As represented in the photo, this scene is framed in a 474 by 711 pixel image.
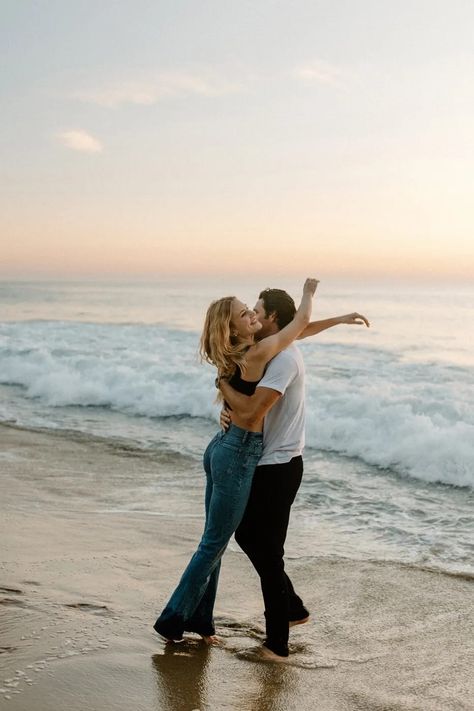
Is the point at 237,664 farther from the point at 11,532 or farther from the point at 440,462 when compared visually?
the point at 440,462

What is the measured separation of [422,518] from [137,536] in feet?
9.61

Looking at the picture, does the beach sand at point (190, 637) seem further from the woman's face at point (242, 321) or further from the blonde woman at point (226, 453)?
the woman's face at point (242, 321)

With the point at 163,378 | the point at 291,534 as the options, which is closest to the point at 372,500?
the point at 291,534

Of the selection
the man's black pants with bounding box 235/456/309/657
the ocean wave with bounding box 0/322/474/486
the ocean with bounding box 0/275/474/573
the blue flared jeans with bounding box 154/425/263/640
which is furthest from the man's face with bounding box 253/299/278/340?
the ocean wave with bounding box 0/322/474/486

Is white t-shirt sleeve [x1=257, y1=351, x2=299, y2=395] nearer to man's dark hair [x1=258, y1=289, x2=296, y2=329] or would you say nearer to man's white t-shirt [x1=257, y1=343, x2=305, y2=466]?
man's white t-shirt [x1=257, y1=343, x2=305, y2=466]

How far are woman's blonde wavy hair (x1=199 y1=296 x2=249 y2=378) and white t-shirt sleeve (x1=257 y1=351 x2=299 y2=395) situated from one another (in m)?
0.14

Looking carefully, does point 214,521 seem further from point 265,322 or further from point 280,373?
point 265,322

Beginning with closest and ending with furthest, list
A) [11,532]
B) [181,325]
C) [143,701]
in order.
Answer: [143,701] → [11,532] → [181,325]

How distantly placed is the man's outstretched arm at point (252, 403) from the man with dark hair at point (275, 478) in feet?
0.04

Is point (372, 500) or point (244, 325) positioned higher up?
point (244, 325)

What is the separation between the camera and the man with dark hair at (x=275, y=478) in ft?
13.6

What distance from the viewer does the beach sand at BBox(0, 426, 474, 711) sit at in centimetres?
372

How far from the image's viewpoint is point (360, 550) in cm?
660

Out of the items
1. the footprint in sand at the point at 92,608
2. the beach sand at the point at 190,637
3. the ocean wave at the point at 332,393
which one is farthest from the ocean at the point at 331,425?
the footprint in sand at the point at 92,608
